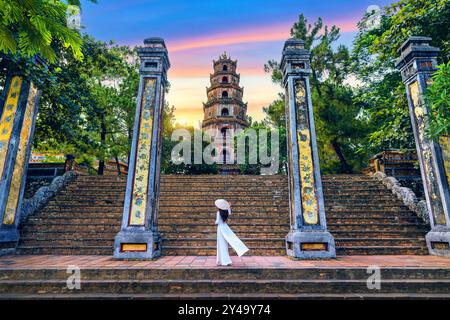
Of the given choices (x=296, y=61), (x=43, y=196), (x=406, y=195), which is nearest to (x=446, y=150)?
(x=406, y=195)

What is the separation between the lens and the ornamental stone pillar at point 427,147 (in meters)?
5.89

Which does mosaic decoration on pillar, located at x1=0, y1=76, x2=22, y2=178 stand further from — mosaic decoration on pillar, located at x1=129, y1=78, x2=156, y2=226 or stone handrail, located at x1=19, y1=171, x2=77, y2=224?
mosaic decoration on pillar, located at x1=129, y1=78, x2=156, y2=226

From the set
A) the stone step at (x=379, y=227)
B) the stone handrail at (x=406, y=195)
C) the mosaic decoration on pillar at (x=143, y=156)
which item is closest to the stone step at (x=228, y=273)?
the mosaic decoration on pillar at (x=143, y=156)

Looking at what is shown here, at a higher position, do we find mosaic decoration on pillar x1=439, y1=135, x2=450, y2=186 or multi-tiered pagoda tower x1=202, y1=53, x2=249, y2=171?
multi-tiered pagoda tower x1=202, y1=53, x2=249, y2=171

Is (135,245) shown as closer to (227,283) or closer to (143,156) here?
(143,156)

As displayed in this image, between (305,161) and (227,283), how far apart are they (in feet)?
12.1

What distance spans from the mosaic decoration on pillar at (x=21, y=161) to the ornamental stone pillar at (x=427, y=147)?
10.2 meters

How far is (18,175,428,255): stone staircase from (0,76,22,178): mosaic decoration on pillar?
224 centimetres

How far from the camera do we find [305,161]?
6.28 metres

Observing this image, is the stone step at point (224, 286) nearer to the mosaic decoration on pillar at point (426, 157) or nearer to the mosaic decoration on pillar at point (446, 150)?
the mosaic decoration on pillar at point (426, 157)

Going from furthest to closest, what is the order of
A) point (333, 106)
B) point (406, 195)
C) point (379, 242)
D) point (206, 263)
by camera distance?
point (333, 106)
point (406, 195)
point (379, 242)
point (206, 263)

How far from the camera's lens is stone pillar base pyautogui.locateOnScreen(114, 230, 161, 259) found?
5.48m

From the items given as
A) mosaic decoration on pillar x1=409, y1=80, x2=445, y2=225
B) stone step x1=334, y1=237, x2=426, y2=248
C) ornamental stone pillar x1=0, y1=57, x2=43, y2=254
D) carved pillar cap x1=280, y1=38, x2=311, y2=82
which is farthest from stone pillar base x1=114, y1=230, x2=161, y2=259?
mosaic decoration on pillar x1=409, y1=80, x2=445, y2=225
